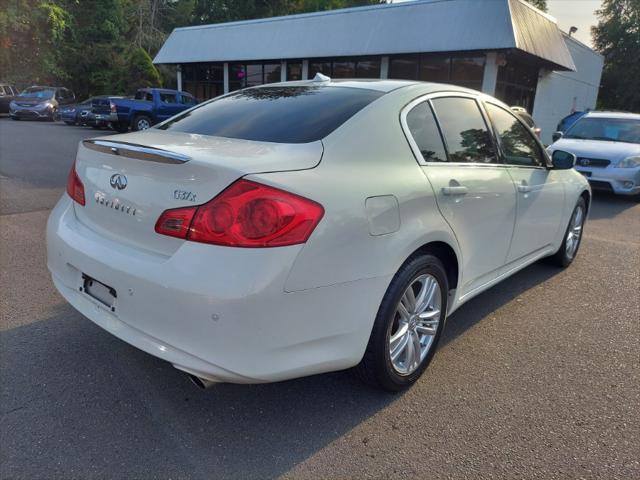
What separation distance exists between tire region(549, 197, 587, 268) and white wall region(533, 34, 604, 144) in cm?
1694

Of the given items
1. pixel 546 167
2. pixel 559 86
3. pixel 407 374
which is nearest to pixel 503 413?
pixel 407 374

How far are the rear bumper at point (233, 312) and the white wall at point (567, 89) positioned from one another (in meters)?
20.7

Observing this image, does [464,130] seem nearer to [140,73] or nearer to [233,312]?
[233,312]

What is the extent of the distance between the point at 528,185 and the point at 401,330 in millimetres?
1772

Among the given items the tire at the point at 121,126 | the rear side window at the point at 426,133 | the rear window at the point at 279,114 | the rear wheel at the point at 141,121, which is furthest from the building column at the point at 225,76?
the rear side window at the point at 426,133

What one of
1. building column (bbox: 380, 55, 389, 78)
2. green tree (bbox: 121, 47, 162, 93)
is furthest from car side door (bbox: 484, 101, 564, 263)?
green tree (bbox: 121, 47, 162, 93)

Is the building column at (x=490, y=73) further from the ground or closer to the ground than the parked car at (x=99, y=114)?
further from the ground

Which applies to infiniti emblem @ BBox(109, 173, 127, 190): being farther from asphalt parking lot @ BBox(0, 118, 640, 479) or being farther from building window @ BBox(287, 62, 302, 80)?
building window @ BBox(287, 62, 302, 80)

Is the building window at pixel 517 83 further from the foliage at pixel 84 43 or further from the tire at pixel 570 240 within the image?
the foliage at pixel 84 43

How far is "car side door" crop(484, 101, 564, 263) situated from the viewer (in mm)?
3719

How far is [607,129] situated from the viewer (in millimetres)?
10344

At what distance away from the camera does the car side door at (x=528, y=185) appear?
372 cm

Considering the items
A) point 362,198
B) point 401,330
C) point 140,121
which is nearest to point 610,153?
point 401,330

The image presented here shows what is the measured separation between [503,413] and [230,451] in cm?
141
